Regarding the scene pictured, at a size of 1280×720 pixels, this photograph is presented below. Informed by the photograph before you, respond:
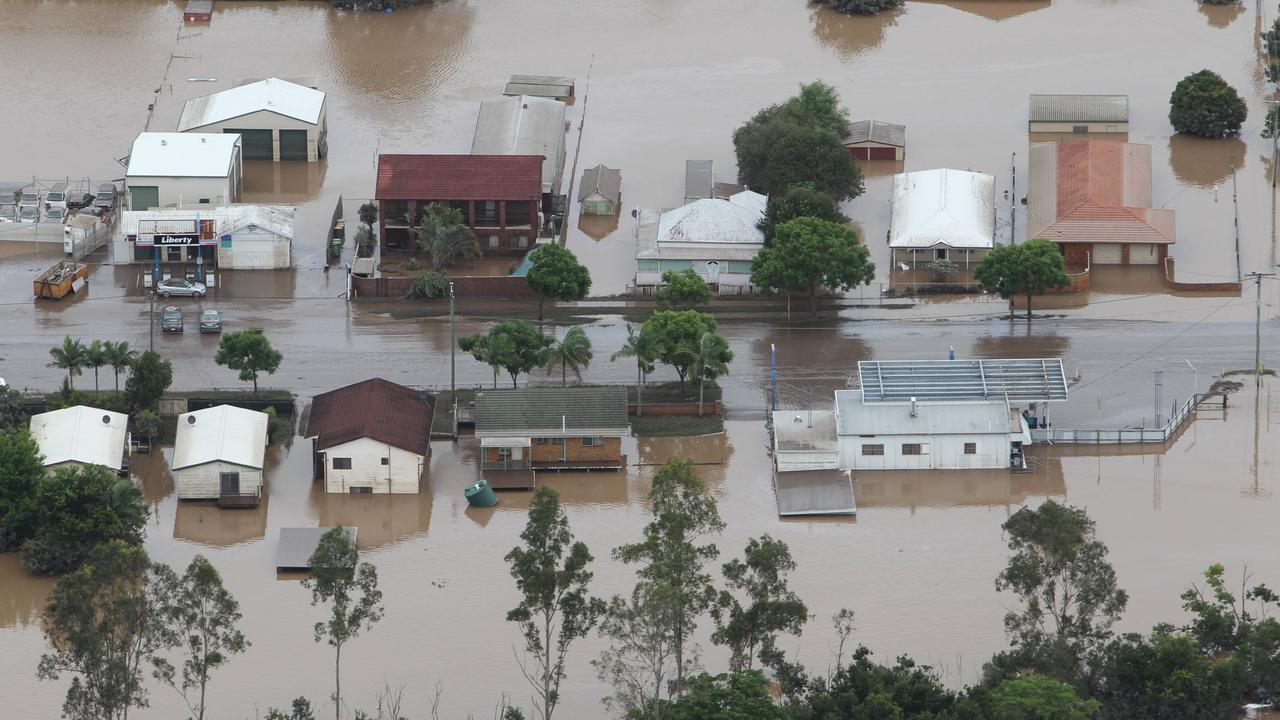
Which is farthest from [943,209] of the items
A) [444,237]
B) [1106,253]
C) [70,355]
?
[70,355]

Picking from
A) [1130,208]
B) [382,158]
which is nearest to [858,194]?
[1130,208]

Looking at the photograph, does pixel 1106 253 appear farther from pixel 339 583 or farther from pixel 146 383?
pixel 339 583

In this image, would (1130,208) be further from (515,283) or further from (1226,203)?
(515,283)

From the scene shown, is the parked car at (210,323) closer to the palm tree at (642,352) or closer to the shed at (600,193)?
the palm tree at (642,352)

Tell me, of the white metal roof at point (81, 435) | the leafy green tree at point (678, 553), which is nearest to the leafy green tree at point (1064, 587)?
the leafy green tree at point (678, 553)

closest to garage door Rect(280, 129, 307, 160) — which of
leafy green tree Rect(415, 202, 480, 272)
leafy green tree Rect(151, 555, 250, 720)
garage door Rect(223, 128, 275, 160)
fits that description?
garage door Rect(223, 128, 275, 160)

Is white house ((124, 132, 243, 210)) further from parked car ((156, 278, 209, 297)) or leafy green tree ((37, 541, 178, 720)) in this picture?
leafy green tree ((37, 541, 178, 720))

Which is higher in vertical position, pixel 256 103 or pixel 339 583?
pixel 256 103
